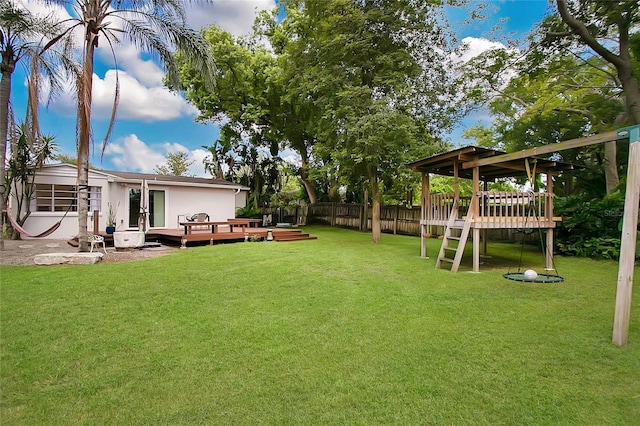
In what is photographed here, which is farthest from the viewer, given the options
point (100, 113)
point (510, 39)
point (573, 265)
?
point (510, 39)

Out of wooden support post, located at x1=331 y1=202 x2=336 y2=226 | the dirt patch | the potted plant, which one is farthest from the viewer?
wooden support post, located at x1=331 y1=202 x2=336 y2=226

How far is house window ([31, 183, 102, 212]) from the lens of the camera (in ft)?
40.1

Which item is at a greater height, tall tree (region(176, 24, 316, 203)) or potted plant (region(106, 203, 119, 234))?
tall tree (region(176, 24, 316, 203))

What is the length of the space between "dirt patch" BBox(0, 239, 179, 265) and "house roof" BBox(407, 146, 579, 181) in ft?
24.1

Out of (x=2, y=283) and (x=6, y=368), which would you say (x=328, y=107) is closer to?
(x=2, y=283)

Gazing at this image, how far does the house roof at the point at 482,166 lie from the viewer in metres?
7.56

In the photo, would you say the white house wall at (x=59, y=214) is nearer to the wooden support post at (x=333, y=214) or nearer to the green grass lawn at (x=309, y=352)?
the green grass lawn at (x=309, y=352)

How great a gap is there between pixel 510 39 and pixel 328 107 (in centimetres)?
606

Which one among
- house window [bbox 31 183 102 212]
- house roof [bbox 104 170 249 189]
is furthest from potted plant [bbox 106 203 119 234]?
house roof [bbox 104 170 249 189]

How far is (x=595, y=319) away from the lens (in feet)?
14.1

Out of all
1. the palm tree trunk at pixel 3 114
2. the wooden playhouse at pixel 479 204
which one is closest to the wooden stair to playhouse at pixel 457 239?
the wooden playhouse at pixel 479 204

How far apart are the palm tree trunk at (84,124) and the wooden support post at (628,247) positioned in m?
10.1

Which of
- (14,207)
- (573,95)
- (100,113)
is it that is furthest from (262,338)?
(573,95)

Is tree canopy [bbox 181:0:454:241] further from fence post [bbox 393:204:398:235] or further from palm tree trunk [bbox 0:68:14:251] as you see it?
palm tree trunk [bbox 0:68:14:251]
